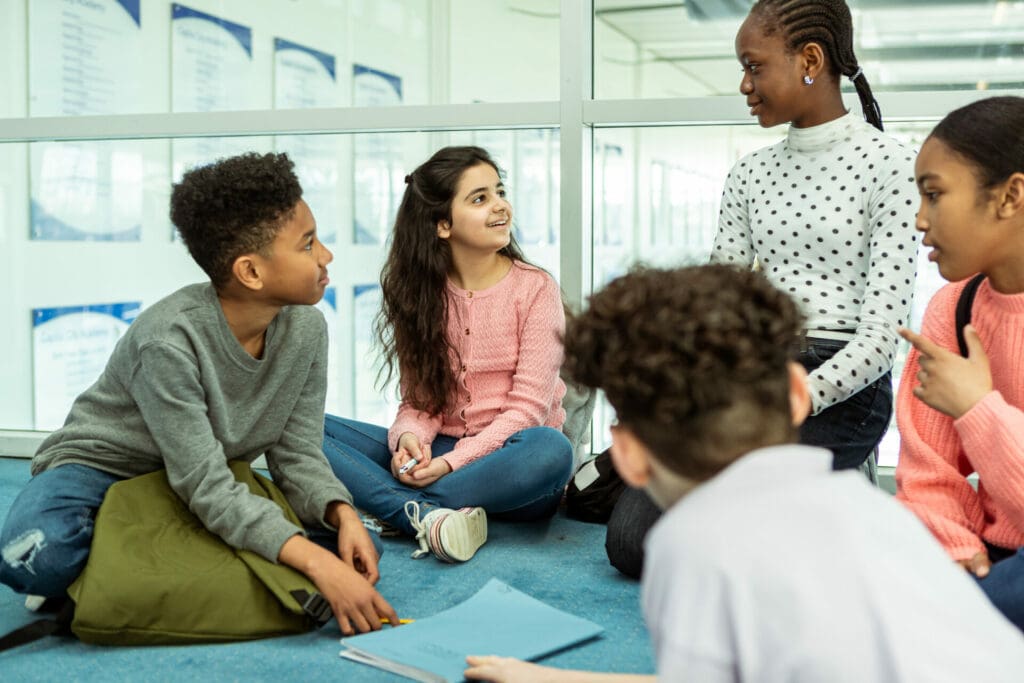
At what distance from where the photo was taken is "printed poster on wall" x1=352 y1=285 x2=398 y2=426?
284cm

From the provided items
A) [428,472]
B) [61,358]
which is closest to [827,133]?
[428,472]

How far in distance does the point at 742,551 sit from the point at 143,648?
3.57ft

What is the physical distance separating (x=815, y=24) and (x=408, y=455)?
1.13 metres

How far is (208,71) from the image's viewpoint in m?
2.82

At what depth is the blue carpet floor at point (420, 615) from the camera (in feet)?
4.57

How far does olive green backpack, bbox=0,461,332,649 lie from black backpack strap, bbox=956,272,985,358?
1.00 m

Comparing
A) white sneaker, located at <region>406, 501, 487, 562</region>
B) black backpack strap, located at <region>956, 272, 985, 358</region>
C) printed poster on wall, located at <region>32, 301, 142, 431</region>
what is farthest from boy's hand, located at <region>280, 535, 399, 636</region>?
printed poster on wall, located at <region>32, 301, 142, 431</region>

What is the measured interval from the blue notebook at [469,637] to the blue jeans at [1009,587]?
0.54 metres

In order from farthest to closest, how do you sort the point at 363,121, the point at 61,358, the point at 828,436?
the point at 61,358, the point at 363,121, the point at 828,436

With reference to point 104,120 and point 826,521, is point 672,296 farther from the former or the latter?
point 104,120

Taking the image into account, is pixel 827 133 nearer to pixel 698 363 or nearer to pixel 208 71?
pixel 698 363

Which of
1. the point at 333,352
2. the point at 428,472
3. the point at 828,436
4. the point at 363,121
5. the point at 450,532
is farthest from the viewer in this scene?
the point at 333,352

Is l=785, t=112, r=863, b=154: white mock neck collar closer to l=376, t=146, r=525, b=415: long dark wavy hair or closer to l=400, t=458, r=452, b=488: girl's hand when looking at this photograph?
l=376, t=146, r=525, b=415: long dark wavy hair

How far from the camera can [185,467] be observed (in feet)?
5.07
